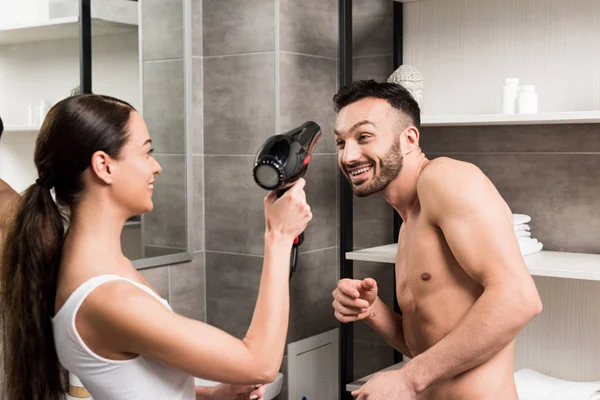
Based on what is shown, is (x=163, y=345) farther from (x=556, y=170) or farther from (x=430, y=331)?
(x=556, y=170)

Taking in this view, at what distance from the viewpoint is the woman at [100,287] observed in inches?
42.1

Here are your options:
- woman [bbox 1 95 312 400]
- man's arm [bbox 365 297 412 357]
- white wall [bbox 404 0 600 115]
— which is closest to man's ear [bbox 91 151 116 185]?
woman [bbox 1 95 312 400]

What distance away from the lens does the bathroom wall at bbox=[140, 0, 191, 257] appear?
2465 millimetres

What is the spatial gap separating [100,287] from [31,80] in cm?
114

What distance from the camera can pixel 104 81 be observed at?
89.8 inches

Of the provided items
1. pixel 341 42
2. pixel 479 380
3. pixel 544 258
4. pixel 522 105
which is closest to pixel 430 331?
pixel 479 380

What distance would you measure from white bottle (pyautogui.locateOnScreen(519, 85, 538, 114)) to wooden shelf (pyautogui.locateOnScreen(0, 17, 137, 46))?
1235 millimetres

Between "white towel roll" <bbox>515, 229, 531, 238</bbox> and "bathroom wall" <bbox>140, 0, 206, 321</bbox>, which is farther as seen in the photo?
"bathroom wall" <bbox>140, 0, 206, 321</bbox>

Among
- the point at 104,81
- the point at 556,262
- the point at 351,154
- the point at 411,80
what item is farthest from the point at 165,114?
the point at 556,262

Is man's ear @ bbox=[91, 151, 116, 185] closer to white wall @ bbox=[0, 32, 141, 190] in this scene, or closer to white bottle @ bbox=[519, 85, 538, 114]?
white wall @ bbox=[0, 32, 141, 190]

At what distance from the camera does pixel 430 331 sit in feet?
5.65

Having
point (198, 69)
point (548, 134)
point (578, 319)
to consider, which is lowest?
point (578, 319)

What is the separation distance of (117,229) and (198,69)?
5.16ft

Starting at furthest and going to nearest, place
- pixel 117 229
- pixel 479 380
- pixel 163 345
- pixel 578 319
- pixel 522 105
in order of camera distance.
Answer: pixel 578 319 → pixel 522 105 → pixel 479 380 → pixel 117 229 → pixel 163 345
